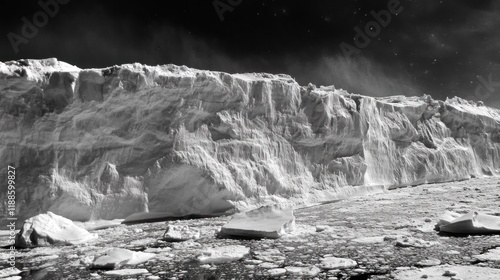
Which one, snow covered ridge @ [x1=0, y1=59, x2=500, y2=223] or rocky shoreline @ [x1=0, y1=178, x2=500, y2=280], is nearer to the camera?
rocky shoreline @ [x1=0, y1=178, x2=500, y2=280]

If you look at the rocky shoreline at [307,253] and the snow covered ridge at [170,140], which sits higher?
the snow covered ridge at [170,140]

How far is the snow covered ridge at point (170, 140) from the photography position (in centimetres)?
741

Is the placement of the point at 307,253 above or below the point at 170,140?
below

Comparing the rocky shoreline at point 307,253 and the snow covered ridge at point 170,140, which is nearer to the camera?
the rocky shoreline at point 307,253

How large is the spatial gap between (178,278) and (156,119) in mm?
5457

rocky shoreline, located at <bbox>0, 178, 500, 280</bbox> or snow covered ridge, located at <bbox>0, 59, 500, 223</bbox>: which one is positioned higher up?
snow covered ridge, located at <bbox>0, 59, 500, 223</bbox>

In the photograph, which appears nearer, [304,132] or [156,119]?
[156,119]

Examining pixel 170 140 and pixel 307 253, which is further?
pixel 170 140

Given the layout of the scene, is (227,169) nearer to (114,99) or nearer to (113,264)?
(114,99)

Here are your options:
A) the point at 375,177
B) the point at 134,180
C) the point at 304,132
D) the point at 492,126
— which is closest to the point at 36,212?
the point at 134,180

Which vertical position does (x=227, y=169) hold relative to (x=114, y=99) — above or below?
below

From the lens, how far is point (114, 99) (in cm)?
811

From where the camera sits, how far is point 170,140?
8.44 metres

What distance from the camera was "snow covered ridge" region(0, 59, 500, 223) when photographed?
292 inches
